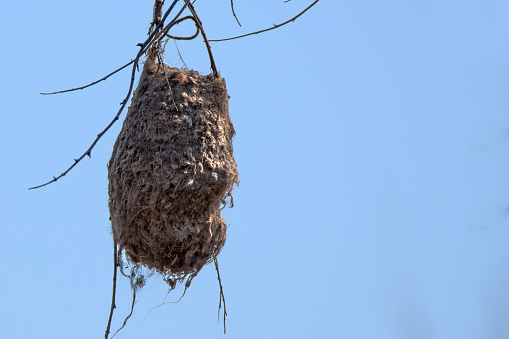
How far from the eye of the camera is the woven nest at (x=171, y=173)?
2.93 meters

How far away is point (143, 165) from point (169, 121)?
0.18m

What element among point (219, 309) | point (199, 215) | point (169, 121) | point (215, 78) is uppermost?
point (215, 78)

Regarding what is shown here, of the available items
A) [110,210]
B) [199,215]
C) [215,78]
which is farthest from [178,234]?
[215,78]

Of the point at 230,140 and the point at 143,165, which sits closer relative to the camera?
the point at 143,165

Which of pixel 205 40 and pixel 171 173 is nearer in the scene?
pixel 171 173

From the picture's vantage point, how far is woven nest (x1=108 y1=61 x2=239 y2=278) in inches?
115

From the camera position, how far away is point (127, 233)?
3000mm

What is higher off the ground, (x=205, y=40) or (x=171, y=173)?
(x=205, y=40)

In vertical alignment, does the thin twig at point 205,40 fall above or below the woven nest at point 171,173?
above

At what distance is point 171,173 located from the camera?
9.49 ft

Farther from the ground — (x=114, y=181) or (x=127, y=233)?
(x=114, y=181)

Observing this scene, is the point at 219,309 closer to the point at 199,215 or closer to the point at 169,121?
the point at 199,215

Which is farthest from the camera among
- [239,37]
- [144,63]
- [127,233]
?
[144,63]

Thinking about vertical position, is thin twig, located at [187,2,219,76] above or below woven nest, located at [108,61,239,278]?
above
